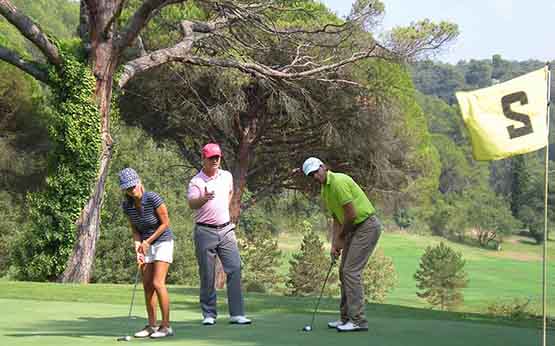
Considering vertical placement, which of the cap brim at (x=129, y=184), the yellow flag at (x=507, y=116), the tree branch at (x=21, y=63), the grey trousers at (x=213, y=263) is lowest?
the grey trousers at (x=213, y=263)

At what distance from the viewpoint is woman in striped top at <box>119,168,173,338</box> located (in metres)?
10.0

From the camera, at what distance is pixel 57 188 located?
82.6 ft

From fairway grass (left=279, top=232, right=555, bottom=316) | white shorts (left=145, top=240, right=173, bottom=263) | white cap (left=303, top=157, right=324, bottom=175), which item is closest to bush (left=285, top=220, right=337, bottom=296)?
fairway grass (left=279, top=232, right=555, bottom=316)

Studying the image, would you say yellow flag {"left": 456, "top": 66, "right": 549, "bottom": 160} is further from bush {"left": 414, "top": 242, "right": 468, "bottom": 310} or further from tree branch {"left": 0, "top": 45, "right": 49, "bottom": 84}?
bush {"left": 414, "top": 242, "right": 468, "bottom": 310}

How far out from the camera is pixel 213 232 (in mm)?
11445

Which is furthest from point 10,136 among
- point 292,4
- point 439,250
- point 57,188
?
point 439,250

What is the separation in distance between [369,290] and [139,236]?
159 ft

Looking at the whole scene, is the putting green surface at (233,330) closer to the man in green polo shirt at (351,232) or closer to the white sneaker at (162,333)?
the white sneaker at (162,333)

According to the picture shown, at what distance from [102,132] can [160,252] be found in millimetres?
15757

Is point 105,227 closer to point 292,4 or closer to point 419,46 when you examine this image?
point 292,4

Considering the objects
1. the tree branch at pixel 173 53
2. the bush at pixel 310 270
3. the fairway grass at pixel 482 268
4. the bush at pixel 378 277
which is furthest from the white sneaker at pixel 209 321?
the fairway grass at pixel 482 268

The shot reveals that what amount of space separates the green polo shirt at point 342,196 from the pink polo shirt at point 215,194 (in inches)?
44.0

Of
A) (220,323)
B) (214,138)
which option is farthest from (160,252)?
(214,138)

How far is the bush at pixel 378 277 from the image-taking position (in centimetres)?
5859
